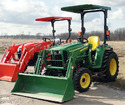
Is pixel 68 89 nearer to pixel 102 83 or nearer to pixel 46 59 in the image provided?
pixel 46 59

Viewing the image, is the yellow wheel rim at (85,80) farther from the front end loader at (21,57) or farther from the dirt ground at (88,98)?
the front end loader at (21,57)

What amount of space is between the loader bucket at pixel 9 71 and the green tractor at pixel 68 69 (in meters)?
1.63

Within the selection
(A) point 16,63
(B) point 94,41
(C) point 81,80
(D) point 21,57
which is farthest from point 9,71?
(B) point 94,41

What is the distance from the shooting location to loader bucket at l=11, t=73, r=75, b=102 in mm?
5348

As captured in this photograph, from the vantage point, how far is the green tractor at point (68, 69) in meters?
5.61

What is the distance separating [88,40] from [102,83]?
1738 mm

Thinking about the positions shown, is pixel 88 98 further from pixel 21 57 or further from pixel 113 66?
pixel 21 57

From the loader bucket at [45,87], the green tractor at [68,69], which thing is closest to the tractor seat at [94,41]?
the green tractor at [68,69]

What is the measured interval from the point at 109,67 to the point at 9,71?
3.89m

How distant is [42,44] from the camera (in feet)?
30.5

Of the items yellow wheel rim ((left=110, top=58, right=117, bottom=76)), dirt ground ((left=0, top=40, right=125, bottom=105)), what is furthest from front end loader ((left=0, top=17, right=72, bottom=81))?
yellow wheel rim ((left=110, top=58, right=117, bottom=76))

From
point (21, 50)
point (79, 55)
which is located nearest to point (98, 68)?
point (79, 55)

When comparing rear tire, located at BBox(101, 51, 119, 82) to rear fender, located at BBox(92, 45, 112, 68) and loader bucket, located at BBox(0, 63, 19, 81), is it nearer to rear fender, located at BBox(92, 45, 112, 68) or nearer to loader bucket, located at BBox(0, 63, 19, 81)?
rear fender, located at BBox(92, 45, 112, 68)

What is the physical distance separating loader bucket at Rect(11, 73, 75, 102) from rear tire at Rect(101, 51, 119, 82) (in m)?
2.33
